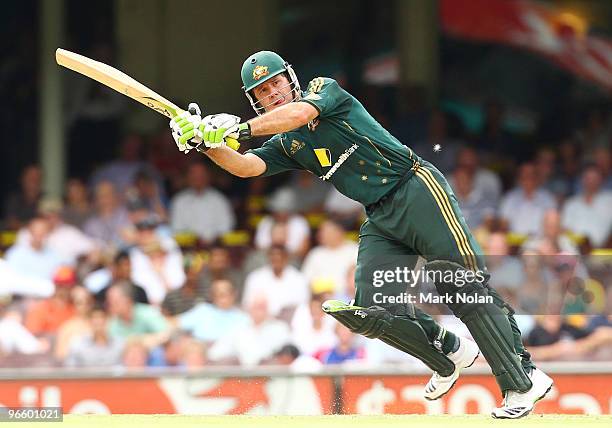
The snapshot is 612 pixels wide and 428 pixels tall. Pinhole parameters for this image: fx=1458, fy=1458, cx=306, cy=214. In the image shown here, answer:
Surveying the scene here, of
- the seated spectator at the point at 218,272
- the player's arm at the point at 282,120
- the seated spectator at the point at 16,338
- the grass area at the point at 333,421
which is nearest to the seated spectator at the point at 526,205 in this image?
the seated spectator at the point at 218,272

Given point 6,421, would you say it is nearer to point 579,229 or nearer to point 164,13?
point 579,229

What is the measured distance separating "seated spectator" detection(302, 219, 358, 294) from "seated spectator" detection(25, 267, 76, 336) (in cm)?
175

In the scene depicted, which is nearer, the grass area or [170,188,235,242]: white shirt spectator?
the grass area

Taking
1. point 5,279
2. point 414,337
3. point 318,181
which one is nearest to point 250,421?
point 414,337

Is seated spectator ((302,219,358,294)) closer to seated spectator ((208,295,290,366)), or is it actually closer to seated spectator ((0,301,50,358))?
seated spectator ((208,295,290,366))

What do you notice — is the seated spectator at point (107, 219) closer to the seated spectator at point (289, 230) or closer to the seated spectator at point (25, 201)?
the seated spectator at point (25, 201)

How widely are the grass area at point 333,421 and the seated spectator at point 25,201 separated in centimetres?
520

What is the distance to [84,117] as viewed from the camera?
13.5 m

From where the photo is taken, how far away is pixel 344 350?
31.4 ft

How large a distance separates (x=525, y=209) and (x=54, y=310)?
3.82m

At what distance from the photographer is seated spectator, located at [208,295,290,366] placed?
9.84 m

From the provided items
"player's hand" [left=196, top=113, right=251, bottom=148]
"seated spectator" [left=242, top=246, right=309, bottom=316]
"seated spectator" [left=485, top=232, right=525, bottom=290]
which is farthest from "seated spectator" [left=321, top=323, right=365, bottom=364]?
"player's hand" [left=196, top=113, right=251, bottom=148]

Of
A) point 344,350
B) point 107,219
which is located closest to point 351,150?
point 344,350

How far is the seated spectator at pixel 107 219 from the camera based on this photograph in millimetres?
11828
